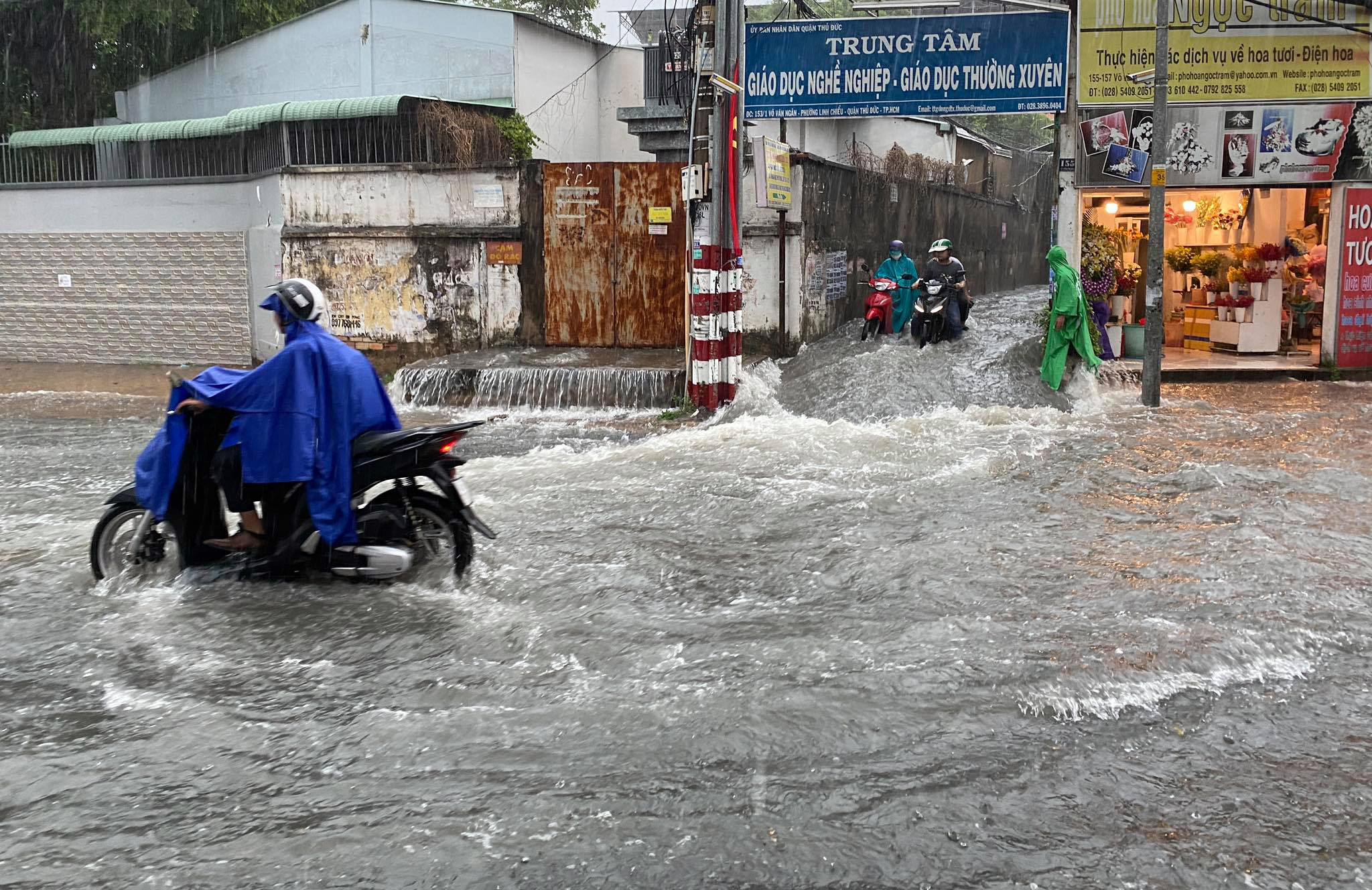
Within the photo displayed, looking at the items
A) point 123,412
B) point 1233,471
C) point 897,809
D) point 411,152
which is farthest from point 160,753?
point 411,152

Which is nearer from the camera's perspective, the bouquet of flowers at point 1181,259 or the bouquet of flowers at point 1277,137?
the bouquet of flowers at point 1277,137

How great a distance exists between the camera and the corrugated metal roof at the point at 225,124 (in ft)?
52.1

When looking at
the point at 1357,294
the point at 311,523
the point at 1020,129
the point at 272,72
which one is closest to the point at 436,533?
the point at 311,523

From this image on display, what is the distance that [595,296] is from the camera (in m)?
15.4

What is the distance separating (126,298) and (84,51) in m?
8.16

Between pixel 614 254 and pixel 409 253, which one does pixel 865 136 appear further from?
pixel 409 253

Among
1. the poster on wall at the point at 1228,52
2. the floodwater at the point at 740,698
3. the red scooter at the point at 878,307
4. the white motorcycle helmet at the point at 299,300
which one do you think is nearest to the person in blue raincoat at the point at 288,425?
the white motorcycle helmet at the point at 299,300

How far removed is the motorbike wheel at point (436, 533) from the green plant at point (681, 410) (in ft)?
21.1

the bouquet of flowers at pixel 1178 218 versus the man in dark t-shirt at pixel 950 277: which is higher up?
the bouquet of flowers at pixel 1178 218

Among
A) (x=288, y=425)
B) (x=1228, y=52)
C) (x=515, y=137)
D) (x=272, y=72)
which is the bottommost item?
(x=288, y=425)

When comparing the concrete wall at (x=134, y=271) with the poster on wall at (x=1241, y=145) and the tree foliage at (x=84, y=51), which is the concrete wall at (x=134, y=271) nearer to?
the tree foliage at (x=84, y=51)

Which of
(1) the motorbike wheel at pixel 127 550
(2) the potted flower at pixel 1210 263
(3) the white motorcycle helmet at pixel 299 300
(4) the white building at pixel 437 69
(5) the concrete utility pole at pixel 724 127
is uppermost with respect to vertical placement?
(4) the white building at pixel 437 69

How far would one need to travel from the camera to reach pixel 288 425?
5.88 m

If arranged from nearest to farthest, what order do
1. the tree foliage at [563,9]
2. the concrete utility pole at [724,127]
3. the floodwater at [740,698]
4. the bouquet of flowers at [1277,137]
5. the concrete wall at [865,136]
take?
the floodwater at [740,698] < the concrete utility pole at [724,127] < the bouquet of flowers at [1277,137] < the concrete wall at [865,136] < the tree foliage at [563,9]
